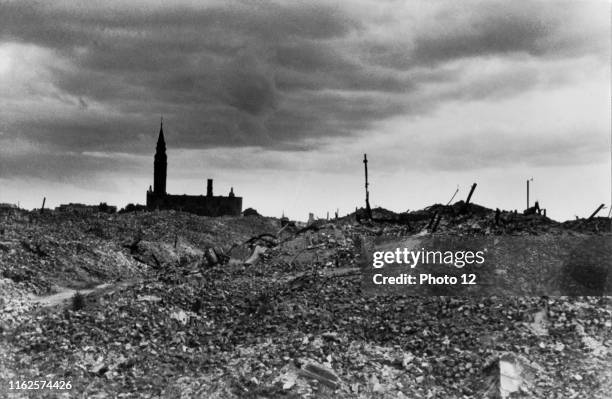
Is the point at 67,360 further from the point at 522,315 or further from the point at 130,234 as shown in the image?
the point at 130,234

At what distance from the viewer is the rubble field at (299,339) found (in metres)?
9.85

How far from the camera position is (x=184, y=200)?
50094 mm

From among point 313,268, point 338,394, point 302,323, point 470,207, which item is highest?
point 470,207

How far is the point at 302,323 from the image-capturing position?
1185cm

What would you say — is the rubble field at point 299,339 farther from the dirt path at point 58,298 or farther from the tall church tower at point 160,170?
the tall church tower at point 160,170

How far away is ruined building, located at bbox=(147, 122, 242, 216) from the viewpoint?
49875 millimetres

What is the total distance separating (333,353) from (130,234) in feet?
70.4

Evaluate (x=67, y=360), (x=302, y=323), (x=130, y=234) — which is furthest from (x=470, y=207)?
(x=130, y=234)
